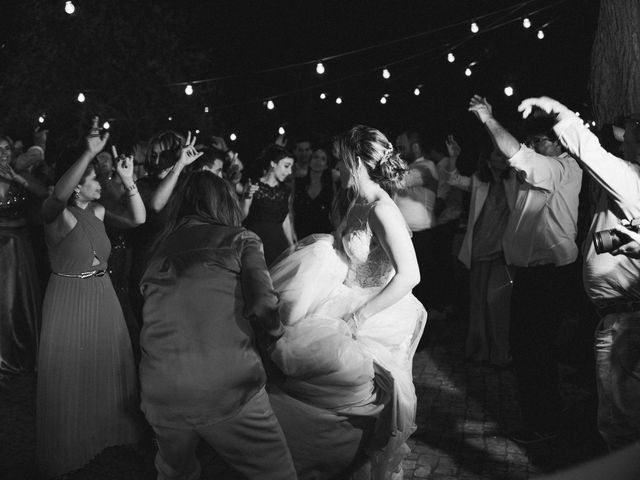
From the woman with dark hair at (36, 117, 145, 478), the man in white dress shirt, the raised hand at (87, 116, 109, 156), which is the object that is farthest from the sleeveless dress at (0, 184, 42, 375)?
the man in white dress shirt

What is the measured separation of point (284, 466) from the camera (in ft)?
9.39

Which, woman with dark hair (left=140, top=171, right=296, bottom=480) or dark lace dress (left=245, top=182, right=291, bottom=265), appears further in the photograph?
dark lace dress (left=245, top=182, right=291, bottom=265)

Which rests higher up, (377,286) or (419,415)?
(377,286)

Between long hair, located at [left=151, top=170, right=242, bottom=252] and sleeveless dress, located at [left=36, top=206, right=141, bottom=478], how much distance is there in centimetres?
123

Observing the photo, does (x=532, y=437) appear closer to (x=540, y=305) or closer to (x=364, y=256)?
(x=540, y=305)

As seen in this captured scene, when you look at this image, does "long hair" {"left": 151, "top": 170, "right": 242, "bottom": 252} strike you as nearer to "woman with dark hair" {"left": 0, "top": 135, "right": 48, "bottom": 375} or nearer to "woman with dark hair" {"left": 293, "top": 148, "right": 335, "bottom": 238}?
"woman with dark hair" {"left": 0, "top": 135, "right": 48, "bottom": 375}

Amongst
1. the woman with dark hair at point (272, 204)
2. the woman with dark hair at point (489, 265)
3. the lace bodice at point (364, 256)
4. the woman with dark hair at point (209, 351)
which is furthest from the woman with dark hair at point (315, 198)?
the woman with dark hair at point (209, 351)

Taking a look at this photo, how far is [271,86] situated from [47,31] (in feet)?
24.6

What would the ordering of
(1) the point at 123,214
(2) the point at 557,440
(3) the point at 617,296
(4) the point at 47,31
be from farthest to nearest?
(4) the point at 47,31 → (1) the point at 123,214 → (2) the point at 557,440 → (3) the point at 617,296

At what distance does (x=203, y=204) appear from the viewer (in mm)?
2967

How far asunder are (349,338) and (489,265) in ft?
11.0

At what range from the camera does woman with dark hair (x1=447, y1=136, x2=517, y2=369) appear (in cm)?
609

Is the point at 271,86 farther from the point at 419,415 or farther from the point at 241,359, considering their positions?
the point at 241,359


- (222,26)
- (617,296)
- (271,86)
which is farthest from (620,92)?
(222,26)
